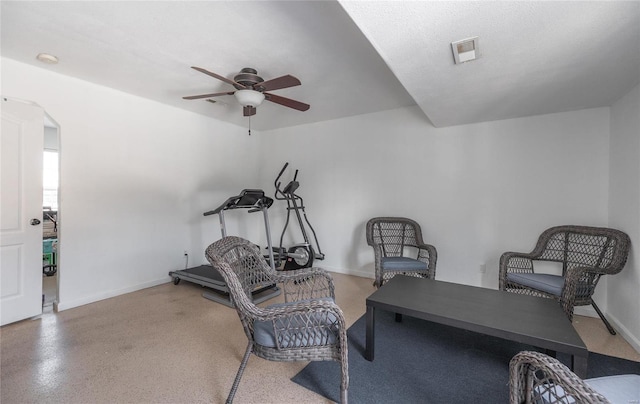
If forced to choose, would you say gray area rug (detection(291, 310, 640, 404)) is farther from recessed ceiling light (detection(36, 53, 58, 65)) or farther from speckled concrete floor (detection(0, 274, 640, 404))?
recessed ceiling light (detection(36, 53, 58, 65))

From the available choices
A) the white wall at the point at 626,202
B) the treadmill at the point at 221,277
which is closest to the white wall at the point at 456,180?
the white wall at the point at 626,202

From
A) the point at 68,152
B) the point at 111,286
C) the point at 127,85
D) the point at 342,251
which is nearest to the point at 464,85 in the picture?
the point at 342,251

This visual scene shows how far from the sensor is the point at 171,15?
1.96 meters

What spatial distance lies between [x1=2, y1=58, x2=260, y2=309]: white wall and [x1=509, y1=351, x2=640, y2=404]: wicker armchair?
159 inches

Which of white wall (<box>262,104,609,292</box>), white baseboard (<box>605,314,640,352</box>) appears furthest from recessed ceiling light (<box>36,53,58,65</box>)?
white baseboard (<box>605,314,640,352</box>)

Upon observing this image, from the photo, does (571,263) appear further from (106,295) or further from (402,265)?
(106,295)

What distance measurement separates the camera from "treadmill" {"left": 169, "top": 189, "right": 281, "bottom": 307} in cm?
329

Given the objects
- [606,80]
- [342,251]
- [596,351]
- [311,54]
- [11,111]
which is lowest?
[596,351]

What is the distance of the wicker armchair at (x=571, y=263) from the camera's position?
2354 mm

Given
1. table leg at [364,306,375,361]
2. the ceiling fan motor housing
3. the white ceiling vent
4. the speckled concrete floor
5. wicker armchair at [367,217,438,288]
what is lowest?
the speckled concrete floor

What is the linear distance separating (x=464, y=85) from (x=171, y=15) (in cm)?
237

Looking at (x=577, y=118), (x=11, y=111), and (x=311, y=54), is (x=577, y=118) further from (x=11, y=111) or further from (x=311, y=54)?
(x=11, y=111)

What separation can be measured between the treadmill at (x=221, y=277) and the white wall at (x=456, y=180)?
137 centimetres

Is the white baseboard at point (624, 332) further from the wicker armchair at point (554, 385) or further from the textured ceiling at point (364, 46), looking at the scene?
the textured ceiling at point (364, 46)
